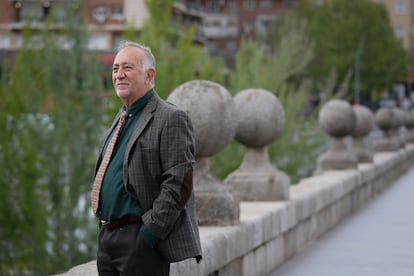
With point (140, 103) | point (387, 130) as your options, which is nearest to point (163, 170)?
point (140, 103)

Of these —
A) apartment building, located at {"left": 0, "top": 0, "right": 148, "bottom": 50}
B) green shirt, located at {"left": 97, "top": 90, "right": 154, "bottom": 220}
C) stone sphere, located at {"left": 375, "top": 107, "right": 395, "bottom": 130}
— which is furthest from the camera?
apartment building, located at {"left": 0, "top": 0, "right": 148, "bottom": 50}

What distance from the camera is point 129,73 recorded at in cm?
456

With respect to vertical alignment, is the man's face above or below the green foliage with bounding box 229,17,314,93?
above

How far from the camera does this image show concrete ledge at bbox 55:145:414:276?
651 cm

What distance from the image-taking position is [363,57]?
82188 millimetres

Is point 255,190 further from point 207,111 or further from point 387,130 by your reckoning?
point 387,130

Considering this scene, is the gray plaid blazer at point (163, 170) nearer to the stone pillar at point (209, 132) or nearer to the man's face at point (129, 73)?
the man's face at point (129, 73)

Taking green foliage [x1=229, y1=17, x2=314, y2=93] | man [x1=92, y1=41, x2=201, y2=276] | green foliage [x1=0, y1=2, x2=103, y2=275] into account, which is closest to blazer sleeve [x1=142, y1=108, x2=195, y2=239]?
man [x1=92, y1=41, x2=201, y2=276]

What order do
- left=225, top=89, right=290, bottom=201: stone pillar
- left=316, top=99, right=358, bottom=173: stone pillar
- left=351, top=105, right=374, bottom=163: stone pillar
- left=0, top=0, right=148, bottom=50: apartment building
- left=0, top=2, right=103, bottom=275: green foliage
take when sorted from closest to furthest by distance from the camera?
left=225, top=89, right=290, bottom=201: stone pillar → left=316, top=99, right=358, bottom=173: stone pillar → left=351, top=105, right=374, bottom=163: stone pillar → left=0, top=2, right=103, bottom=275: green foliage → left=0, top=0, right=148, bottom=50: apartment building

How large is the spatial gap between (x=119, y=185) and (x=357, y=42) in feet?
254

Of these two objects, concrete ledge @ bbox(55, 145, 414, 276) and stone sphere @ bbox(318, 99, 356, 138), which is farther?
stone sphere @ bbox(318, 99, 356, 138)

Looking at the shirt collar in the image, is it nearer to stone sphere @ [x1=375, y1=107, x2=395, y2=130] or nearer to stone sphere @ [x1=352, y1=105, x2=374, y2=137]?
stone sphere @ [x1=352, y1=105, x2=374, y2=137]

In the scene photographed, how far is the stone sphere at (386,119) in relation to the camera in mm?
22203

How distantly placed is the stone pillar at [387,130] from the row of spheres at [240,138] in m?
7.00
